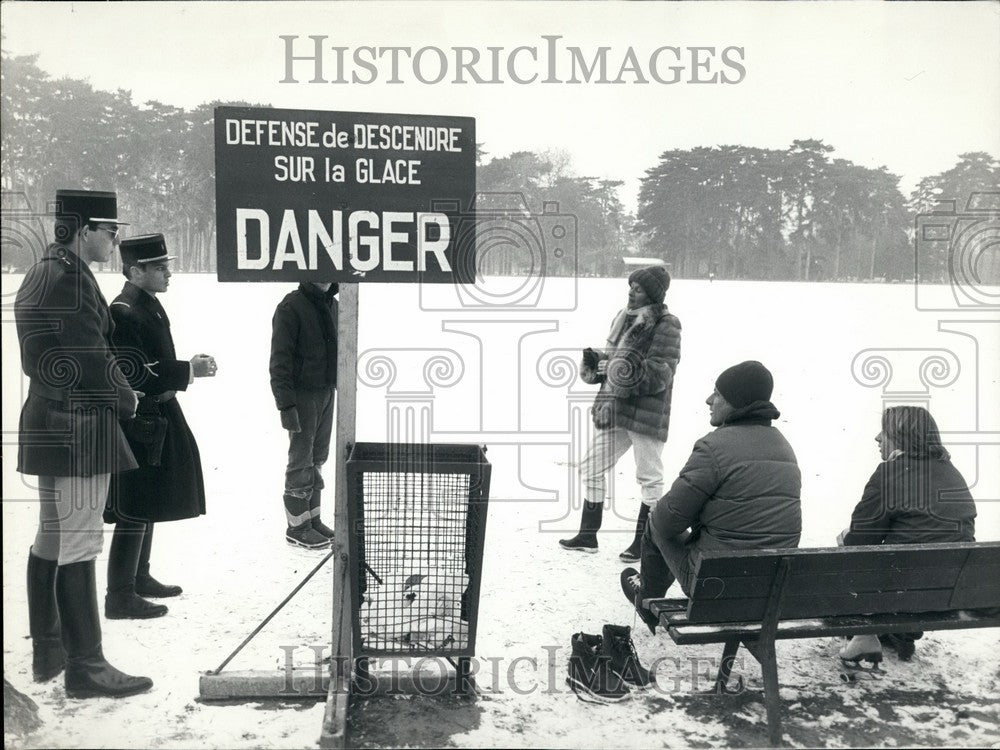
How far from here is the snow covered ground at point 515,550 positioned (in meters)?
2.90

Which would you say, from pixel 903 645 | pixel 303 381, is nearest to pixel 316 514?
pixel 303 381

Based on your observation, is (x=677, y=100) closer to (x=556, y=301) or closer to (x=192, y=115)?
(x=556, y=301)

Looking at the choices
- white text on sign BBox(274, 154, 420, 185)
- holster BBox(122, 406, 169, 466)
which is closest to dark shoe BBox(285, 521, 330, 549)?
holster BBox(122, 406, 169, 466)

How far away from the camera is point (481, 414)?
8.38 metres

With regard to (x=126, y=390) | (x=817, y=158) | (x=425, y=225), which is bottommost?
(x=126, y=390)

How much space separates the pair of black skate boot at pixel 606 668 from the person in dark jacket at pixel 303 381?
206 centimetres

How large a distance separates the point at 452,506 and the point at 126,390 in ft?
4.89

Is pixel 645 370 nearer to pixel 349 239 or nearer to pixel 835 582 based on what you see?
pixel 835 582

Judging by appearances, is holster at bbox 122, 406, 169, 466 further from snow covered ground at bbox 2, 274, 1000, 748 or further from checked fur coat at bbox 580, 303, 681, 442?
checked fur coat at bbox 580, 303, 681, 442

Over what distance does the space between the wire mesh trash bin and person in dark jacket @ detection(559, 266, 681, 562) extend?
1727 millimetres

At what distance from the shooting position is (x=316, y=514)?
4941 millimetres

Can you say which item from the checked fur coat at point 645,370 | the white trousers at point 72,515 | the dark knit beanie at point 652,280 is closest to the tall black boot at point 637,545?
the checked fur coat at point 645,370

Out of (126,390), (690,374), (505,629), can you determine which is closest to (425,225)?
(126,390)

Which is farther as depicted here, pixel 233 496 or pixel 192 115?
pixel 192 115
